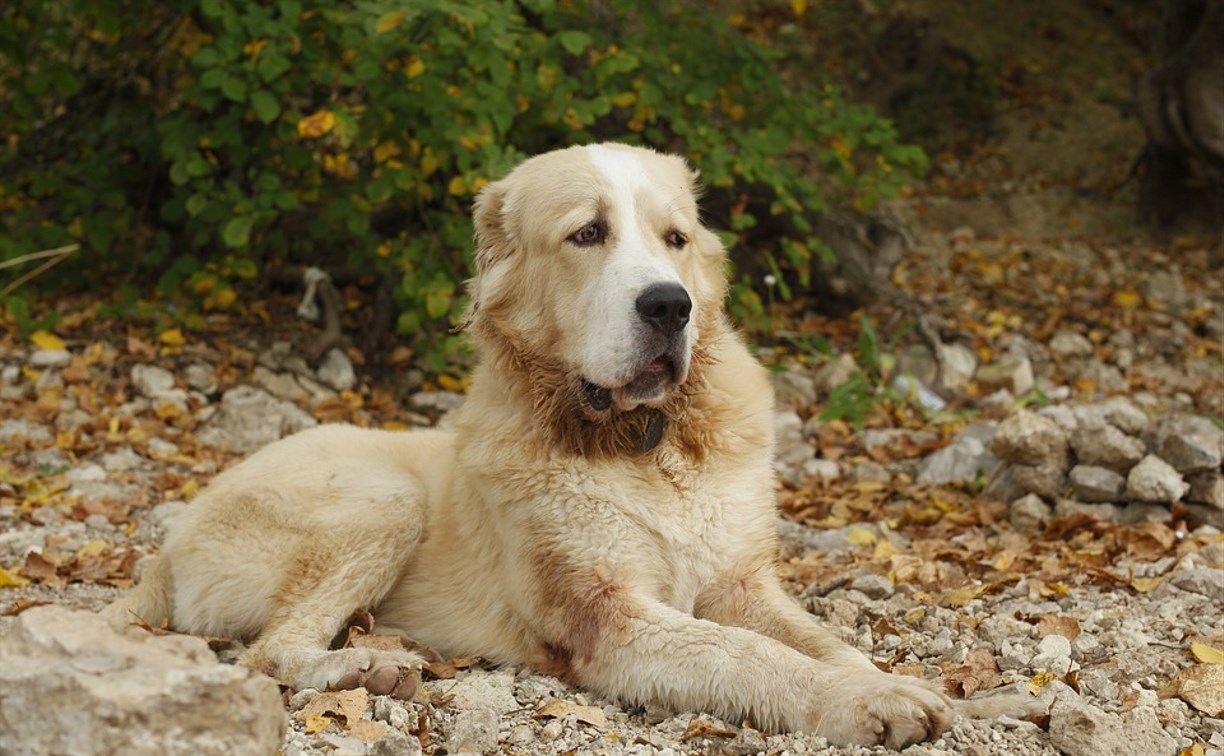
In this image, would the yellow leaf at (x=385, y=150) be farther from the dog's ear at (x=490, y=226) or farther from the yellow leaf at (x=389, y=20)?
the dog's ear at (x=490, y=226)

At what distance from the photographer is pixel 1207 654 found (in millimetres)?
3346

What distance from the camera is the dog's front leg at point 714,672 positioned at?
2869 mm

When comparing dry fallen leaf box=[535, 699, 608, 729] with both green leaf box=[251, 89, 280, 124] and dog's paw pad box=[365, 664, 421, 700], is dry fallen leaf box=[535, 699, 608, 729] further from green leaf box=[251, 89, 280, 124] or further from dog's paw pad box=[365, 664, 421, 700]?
green leaf box=[251, 89, 280, 124]

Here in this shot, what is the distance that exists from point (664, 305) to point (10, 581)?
2587 mm

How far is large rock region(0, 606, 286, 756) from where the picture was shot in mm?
2178

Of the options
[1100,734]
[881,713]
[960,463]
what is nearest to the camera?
[1100,734]

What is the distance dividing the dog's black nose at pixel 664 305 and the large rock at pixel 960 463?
2.77 meters

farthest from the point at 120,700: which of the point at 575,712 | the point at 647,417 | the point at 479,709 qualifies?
the point at 647,417

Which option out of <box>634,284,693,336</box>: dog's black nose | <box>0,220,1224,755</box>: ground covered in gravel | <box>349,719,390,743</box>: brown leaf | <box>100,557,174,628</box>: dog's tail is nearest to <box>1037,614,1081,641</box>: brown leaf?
<box>0,220,1224,755</box>: ground covered in gravel

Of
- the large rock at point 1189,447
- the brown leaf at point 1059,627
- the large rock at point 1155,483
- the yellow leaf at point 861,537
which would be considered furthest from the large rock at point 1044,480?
the brown leaf at point 1059,627

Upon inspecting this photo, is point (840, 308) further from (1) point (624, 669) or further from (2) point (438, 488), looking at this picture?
(1) point (624, 669)

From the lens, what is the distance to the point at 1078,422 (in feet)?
17.4

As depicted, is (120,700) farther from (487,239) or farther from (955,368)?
(955,368)

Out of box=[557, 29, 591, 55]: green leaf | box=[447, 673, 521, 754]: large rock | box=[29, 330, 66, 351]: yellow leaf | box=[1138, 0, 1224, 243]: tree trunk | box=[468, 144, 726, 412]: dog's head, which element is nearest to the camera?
box=[447, 673, 521, 754]: large rock
